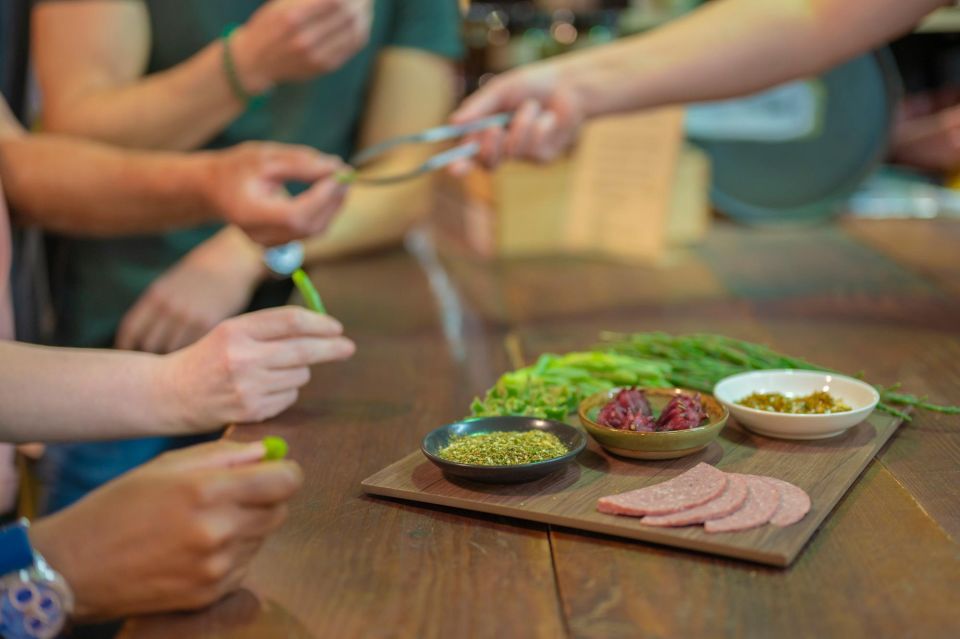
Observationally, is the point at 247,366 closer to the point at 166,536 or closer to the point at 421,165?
the point at 166,536

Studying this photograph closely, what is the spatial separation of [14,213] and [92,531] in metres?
1.15

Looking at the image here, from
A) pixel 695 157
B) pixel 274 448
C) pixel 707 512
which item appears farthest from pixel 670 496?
pixel 695 157

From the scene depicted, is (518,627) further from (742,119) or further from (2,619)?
(742,119)

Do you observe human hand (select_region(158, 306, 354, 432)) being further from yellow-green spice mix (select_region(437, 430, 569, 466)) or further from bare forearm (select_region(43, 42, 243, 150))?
bare forearm (select_region(43, 42, 243, 150))

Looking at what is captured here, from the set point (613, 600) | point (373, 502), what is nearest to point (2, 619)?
point (373, 502)

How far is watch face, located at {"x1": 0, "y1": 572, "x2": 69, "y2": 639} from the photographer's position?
76 centimetres

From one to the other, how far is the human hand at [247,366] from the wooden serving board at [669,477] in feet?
0.82

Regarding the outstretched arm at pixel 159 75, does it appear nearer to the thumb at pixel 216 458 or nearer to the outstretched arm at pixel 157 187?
the outstretched arm at pixel 157 187

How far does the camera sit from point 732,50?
5.56 ft

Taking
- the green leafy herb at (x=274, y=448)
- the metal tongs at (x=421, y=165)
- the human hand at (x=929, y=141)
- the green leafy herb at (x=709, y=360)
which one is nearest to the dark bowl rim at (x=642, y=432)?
the green leafy herb at (x=709, y=360)

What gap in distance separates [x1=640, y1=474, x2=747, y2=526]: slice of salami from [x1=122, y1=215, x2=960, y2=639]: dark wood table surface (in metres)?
0.02

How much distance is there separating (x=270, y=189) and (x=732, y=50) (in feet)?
2.62

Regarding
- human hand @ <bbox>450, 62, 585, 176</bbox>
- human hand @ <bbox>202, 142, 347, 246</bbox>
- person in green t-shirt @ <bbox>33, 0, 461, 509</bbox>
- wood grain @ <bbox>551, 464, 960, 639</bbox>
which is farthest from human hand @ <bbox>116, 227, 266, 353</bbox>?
wood grain @ <bbox>551, 464, 960, 639</bbox>

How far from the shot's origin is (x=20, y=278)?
6.27 feet
